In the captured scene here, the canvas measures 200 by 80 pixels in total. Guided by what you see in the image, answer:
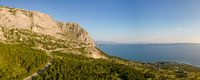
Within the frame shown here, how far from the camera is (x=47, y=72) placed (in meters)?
196

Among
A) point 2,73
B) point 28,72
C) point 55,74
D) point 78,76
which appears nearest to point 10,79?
point 2,73

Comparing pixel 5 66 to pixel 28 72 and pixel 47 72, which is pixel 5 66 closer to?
pixel 28 72

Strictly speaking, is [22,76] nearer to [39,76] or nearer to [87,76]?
[39,76]

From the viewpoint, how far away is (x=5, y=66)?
188 m

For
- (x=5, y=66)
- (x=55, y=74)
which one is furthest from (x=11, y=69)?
(x=55, y=74)

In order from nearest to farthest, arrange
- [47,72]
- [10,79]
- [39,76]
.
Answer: [10,79] → [39,76] → [47,72]

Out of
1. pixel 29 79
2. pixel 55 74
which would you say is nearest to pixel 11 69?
pixel 29 79

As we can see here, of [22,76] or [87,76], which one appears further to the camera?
[87,76]

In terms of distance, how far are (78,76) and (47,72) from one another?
78.3 ft

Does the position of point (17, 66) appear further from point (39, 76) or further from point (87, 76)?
point (87, 76)

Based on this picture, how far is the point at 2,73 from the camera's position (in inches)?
6978

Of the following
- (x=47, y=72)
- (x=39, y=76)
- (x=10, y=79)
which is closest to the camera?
(x=10, y=79)

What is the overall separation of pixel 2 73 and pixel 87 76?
62104 mm

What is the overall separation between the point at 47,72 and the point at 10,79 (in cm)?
3116
